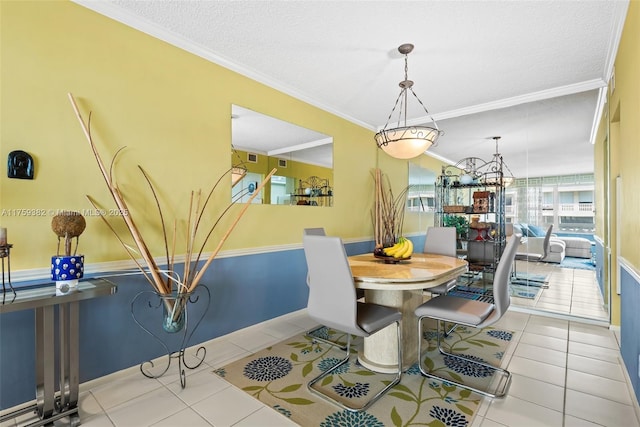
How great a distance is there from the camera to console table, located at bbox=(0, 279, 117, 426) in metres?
1.52

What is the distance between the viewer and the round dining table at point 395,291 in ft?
5.91

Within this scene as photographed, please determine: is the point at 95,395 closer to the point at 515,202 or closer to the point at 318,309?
the point at 318,309

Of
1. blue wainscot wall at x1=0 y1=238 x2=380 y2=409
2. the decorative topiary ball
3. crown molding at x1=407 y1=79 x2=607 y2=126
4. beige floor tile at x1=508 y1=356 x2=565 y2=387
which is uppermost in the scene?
crown molding at x1=407 y1=79 x2=607 y2=126

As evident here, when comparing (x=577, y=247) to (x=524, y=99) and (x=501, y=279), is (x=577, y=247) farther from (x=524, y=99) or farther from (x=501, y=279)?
(x=501, y=279)

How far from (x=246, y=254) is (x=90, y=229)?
3.95ft

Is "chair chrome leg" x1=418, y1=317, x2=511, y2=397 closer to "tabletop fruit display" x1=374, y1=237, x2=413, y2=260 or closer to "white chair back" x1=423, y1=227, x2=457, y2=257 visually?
"tabletop fruit display" x1=374, y1=237, x2=413, y2=260

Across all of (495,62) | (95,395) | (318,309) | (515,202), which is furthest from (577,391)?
(95,395)

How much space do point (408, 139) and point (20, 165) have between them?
2491mm

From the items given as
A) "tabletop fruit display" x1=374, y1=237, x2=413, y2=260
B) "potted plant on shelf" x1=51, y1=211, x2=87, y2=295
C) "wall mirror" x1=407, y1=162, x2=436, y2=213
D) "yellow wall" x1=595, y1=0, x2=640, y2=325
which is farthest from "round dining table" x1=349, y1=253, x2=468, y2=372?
"wall mirror" x1=407, y1=162, x2=436, y2=213

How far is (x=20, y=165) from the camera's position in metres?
1.66

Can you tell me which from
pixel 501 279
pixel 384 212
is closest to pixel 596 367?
pixel 501 279

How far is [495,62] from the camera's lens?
104 inches

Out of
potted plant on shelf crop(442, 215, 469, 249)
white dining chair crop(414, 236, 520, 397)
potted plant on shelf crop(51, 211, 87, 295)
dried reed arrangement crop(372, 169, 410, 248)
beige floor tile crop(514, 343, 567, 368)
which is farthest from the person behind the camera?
dried reed arrangement crop(372, 169, 410, 248)

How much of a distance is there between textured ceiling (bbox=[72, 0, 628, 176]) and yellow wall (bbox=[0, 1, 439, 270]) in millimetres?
181
